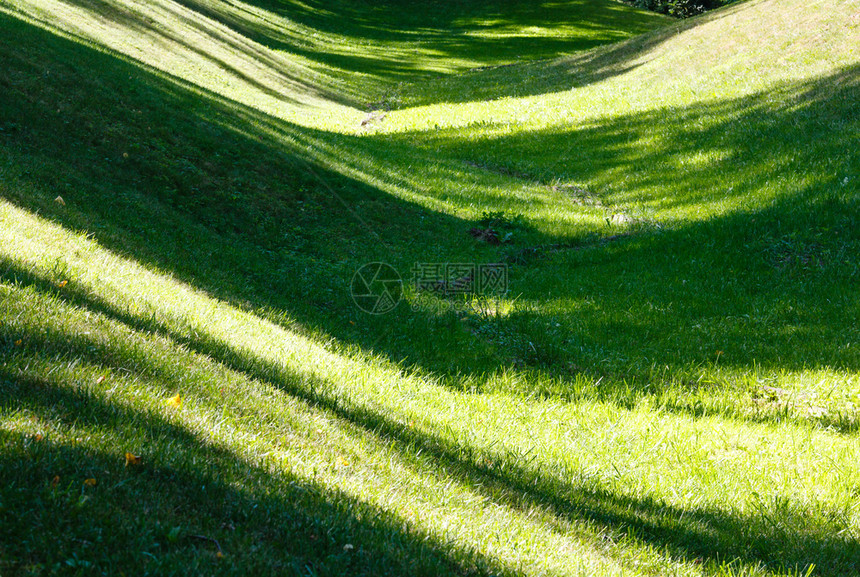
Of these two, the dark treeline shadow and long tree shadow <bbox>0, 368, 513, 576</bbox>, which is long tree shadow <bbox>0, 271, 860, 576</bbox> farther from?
the dark treeline shadow

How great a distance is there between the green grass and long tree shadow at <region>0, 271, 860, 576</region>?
0.03 m

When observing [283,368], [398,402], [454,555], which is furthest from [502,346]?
[454,555]

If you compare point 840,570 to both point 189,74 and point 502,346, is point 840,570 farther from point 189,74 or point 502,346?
point 189,74

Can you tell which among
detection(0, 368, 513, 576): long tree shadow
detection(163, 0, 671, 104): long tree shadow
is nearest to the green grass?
detection(0, 368, 513, 576): long tree shadow

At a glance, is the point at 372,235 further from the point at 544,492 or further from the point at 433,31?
the point at 433,31

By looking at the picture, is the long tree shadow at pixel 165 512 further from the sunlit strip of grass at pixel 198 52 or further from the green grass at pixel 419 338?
the sunlit strip of grass at pixel 198 52

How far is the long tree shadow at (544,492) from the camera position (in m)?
4.17

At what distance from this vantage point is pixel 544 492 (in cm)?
476

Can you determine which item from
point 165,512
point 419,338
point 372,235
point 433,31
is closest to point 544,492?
point 165,512

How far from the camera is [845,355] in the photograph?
6973mm

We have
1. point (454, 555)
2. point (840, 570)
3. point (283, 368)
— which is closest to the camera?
point (454, 555)

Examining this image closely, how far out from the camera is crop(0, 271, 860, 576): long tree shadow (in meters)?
4.17

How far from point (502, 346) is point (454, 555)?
15.2ft

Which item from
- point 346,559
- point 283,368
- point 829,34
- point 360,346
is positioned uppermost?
point 829,34
